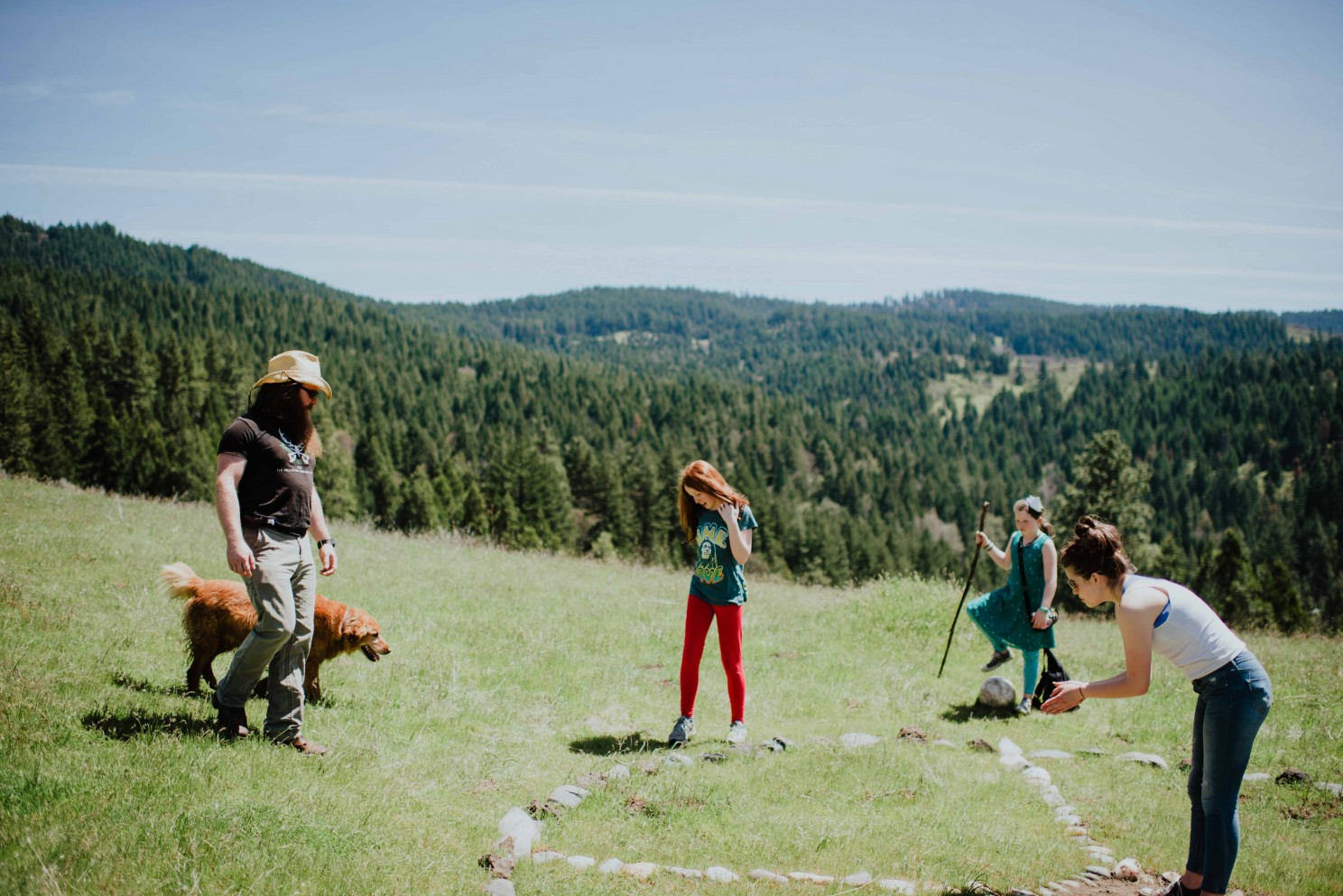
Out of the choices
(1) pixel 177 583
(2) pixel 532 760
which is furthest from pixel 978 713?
(1) pixel 177 583

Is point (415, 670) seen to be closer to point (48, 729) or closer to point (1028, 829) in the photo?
point (48, 729)

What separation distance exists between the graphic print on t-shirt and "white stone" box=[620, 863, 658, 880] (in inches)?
104

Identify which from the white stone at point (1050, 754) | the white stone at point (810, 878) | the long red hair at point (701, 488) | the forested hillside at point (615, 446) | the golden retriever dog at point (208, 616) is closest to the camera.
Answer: the white stone at point (810, 878)

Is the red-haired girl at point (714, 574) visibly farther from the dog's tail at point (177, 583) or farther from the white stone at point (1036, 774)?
the dog's tail at point (177, 583)

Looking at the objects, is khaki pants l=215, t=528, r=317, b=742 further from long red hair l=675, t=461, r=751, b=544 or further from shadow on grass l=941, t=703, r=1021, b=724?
shadow on grass l=941, t=703, r=1021, b=724

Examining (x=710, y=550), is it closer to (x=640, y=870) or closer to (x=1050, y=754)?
(x=640, y=870)

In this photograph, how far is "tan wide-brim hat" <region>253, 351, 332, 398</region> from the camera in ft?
17.5

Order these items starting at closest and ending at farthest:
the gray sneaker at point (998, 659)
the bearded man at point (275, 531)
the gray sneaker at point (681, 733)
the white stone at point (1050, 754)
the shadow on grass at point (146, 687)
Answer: the bearded man at point (275, 531), the shadow on grass at point (146, 687), the gray sneaker at point (681, 733), the white stone at point (1050, 754), the gray sneaker at point (998, 659)

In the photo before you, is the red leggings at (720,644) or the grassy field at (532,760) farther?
the red leggings at (720,644)

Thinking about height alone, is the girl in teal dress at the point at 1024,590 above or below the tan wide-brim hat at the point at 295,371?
below

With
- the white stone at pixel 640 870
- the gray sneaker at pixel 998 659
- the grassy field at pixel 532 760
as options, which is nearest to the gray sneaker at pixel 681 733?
the grassy field at pixel 532 760

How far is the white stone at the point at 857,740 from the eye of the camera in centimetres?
761

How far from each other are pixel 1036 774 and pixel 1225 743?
326 cm

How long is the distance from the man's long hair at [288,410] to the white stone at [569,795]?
3061 mm
